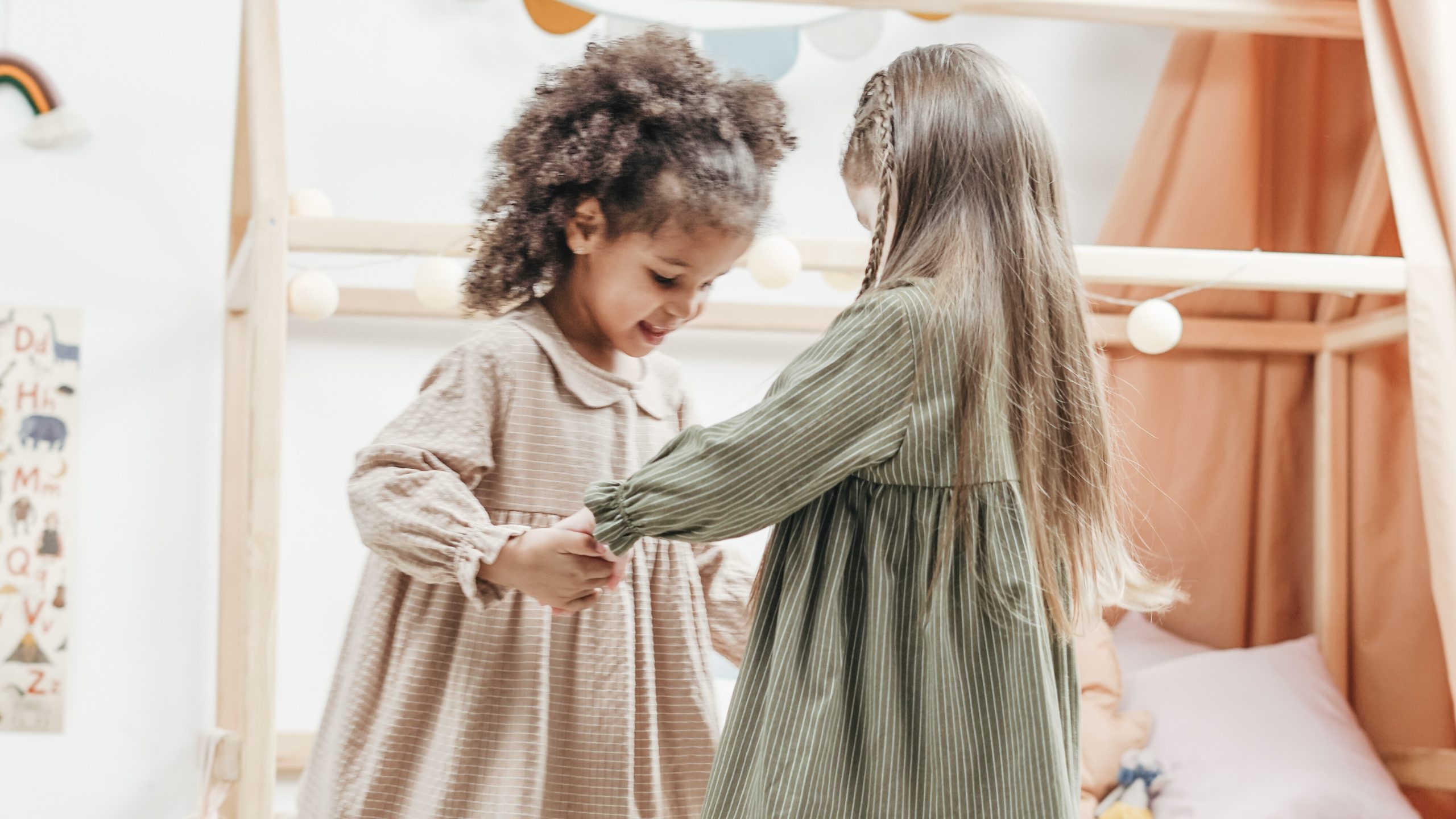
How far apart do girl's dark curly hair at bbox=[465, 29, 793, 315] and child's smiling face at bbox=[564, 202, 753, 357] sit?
1 cm

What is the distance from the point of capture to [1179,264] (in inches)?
53.5

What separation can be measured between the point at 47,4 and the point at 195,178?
1.07 feet

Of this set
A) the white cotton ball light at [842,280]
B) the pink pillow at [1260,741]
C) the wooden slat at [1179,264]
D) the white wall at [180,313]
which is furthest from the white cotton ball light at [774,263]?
the pink pillow at [1260,741]

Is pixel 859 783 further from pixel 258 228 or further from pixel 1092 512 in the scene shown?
pixel 258 228

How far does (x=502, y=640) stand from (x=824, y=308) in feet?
3.47

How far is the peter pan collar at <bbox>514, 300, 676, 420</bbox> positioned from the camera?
88cm

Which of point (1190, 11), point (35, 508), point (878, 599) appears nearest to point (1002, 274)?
point (878, 599)

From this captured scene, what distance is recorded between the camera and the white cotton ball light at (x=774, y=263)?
49.0 inches

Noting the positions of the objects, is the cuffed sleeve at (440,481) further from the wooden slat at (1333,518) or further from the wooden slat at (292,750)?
the wooden slat at (1333,518)

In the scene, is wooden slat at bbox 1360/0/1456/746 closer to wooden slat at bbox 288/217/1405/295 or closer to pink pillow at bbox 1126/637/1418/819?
wooden slat at bbox 288/217/1405/295

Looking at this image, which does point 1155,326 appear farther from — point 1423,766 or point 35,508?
point 35,508

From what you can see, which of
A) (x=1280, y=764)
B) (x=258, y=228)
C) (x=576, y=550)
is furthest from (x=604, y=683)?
(x=1280, y=764)

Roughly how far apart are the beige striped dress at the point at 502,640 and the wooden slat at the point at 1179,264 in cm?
42

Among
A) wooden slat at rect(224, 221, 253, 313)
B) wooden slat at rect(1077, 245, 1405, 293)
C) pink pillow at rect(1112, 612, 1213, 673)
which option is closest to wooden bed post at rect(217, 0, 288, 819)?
wooden slat at rect(224, 221, 253, 313)
